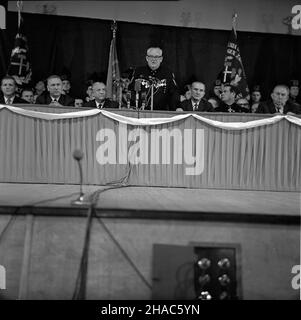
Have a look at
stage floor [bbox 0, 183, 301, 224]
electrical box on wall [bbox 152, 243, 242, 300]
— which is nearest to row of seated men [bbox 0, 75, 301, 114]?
stage floor [bbox 0, 183, 301, 224]

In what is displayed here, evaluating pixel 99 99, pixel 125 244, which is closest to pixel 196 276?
pixel 125 244

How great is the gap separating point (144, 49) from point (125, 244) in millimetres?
3866

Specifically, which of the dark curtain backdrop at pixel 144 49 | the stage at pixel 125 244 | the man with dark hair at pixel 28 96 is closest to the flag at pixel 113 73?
the dark curtain backdrop at pixel 144 49

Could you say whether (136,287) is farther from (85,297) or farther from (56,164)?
(56,164)

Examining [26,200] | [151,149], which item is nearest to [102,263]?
[26,200]

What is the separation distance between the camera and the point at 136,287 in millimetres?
2082

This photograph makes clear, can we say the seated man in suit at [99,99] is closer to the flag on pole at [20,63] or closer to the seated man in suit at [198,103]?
the seated man in suit at [198,103]

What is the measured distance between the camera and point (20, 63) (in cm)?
469

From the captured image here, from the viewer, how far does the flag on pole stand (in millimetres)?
4668

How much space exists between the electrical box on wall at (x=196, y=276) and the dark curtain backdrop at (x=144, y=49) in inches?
146

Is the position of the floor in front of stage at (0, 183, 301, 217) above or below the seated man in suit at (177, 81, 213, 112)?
below

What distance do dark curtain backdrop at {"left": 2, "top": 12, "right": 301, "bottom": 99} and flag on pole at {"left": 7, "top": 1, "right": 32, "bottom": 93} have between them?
31 centimetres

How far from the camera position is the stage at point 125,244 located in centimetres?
209

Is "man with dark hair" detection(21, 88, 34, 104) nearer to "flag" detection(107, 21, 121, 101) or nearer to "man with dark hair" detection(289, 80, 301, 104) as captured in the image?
"flag" detection(107, 21, 121, 101)
